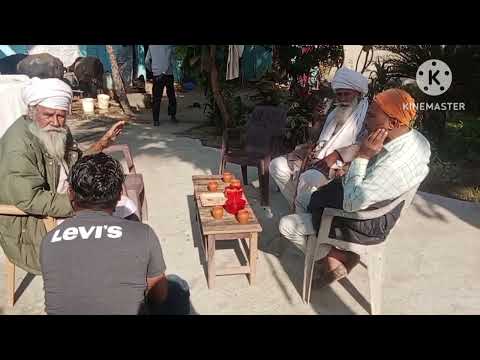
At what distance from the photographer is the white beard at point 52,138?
296 centimetres

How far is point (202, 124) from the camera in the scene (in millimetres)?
9656

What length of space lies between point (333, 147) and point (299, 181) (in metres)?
0.50

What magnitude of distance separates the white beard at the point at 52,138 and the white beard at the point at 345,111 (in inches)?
98.3

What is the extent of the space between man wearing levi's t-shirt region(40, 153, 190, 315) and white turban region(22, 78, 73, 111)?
1.19 meters

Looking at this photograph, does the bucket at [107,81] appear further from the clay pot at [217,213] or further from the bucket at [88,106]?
the clay pot at [217,213]

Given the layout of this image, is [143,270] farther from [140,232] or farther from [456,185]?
[456,185]

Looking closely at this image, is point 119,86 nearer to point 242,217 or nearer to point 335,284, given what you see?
point 242,217

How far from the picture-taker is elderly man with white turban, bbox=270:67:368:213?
4.02m

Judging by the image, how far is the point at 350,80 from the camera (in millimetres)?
4078

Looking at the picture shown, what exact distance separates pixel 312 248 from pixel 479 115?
5680mm

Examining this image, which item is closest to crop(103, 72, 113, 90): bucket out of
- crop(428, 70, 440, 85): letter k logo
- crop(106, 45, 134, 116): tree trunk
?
crop(106, 45, 134, 116): tree trunk

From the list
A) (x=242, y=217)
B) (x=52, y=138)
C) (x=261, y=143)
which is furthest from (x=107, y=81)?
(x=242, y=217)

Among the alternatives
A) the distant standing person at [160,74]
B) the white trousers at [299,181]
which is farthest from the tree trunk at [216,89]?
the white trousers at [299,181]

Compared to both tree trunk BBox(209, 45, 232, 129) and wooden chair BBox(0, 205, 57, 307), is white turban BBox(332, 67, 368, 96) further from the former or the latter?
tree trunk BBox(209, 45, 232, 129)
